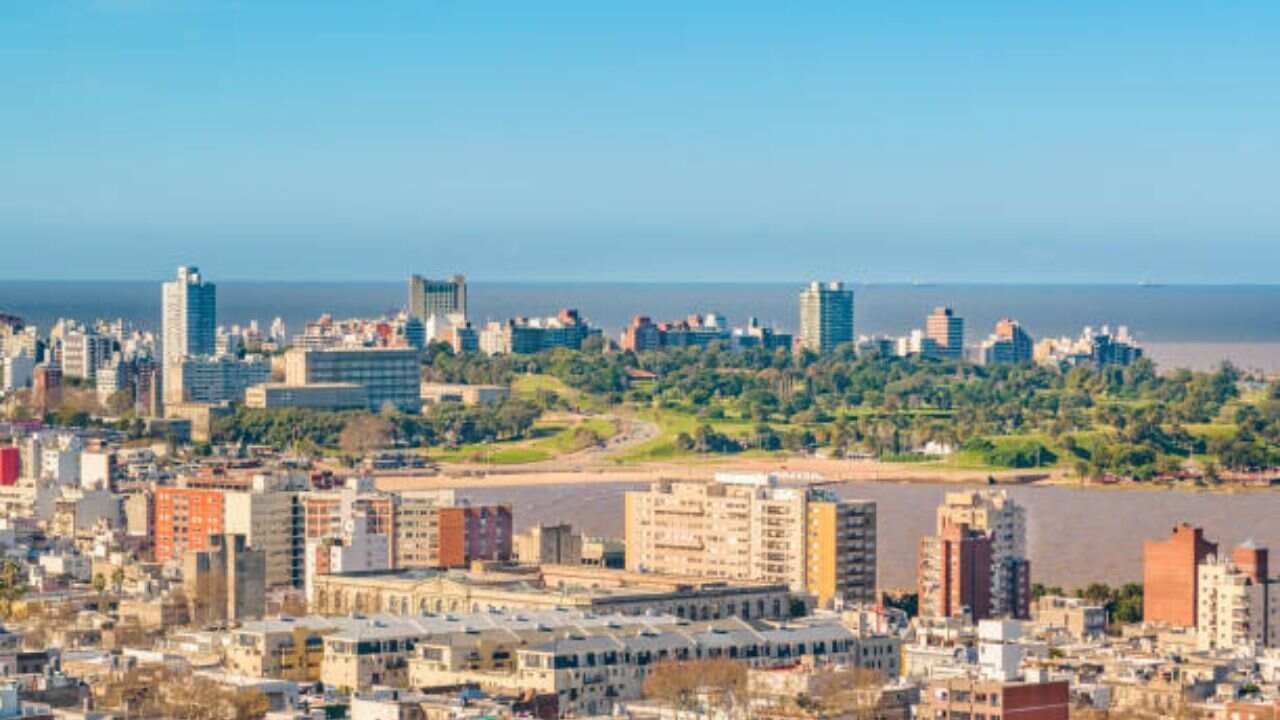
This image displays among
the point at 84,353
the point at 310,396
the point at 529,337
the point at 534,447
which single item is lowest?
the point at 534,447

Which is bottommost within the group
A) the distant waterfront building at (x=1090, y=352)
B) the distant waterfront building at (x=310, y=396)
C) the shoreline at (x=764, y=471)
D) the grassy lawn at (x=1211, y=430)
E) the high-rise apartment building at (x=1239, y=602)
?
the high-rise apartment building at (x=1239, y=602)

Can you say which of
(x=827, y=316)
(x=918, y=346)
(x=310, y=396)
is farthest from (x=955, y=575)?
(x=827, y=316)

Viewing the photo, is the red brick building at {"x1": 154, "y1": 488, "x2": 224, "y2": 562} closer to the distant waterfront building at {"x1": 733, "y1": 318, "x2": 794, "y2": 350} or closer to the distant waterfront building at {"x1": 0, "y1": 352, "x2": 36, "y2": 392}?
the distant waterfront building at {"x1": 0, "y1": 352, "x2": 36, "y2": 392}

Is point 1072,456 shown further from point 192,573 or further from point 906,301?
point 906,301

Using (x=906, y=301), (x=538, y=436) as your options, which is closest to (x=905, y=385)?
(x=538, y=436)

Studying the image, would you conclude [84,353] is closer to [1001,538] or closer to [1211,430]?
[1211,430]

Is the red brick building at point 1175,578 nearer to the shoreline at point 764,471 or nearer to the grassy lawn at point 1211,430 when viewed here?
the shoreline at point 764,471

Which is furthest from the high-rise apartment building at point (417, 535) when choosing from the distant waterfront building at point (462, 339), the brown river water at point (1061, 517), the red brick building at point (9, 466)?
the distant waterfront building at point (462, 339)
